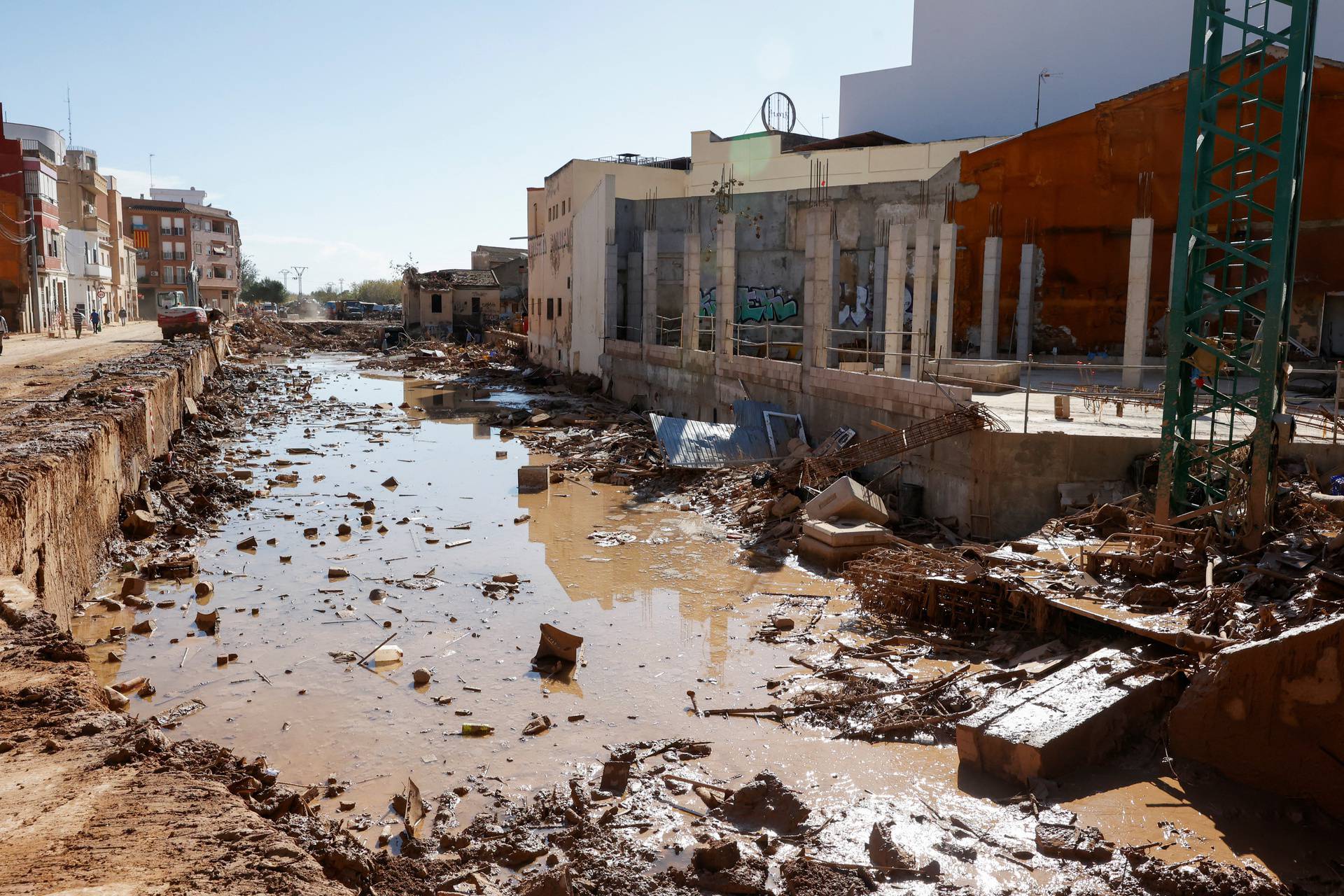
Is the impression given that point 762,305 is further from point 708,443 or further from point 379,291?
point 379,291

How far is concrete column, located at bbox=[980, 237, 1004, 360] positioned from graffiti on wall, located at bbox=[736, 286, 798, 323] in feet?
23.5

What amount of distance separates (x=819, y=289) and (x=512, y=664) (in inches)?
457

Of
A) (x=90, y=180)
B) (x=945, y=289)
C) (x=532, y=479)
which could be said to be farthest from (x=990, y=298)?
(x=90, y=180)

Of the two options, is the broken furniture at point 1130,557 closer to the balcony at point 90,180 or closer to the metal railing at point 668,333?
the metal railing at point 668,333

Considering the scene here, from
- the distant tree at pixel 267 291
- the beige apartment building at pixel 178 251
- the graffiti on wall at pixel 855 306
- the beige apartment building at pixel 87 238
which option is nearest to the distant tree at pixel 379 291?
the distant tree at pixel 267 291

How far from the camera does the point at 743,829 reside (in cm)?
643

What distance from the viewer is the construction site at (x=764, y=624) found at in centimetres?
577

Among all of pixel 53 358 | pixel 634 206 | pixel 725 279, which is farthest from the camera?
pixel 634 206

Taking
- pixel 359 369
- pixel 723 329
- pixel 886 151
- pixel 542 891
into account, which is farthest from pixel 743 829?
pixel 359 369

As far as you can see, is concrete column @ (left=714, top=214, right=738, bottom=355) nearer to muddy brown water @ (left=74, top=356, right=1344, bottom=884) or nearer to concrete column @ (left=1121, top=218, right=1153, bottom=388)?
muddy brown water @ (left=74, top=356, right=1344, bottom=884)

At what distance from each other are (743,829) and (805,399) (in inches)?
514

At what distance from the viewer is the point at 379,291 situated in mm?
146250

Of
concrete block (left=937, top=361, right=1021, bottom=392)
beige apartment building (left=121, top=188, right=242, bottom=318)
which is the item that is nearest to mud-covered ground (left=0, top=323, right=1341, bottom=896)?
concrete block (left=937, top=361, right=1021, bottom=392)

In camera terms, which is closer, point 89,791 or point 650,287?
point 89,791
